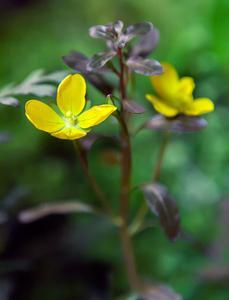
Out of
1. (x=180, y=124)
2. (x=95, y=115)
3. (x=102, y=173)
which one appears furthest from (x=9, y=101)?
(x=102, y=173)

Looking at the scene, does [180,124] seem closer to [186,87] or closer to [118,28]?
[186,87]

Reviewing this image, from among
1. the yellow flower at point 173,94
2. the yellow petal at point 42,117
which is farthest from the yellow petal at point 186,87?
the yellow petal at point 42,117

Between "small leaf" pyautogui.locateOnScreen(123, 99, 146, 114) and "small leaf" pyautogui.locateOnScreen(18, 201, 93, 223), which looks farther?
"small leaf" pyautogui.locateOnScreen(18, 201, 93, 223)

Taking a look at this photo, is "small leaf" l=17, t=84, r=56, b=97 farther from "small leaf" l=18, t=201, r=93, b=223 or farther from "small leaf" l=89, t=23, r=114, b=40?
"small leaf" l=18, t=201, r=93, b=223

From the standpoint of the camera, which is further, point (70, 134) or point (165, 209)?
point (165, 209)

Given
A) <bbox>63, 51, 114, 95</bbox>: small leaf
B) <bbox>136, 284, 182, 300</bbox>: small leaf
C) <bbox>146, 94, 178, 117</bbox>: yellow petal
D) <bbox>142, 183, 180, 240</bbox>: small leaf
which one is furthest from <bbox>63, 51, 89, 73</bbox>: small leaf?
<bbox>136, 284, 182, 300</bbox>: small leaf

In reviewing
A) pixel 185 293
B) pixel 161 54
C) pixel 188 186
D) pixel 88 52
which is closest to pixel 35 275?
pixel 185 293

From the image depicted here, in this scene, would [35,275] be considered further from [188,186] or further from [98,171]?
[188,186]
